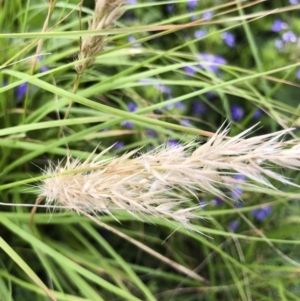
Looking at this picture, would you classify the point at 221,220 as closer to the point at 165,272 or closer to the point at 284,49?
the point at 165,272

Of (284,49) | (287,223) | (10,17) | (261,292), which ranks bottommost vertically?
(261,292)

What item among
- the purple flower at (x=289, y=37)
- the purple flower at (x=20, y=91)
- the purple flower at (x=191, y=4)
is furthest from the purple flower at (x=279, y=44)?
the purple flower at (x=20, y=91)

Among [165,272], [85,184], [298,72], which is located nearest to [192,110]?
[298,72]

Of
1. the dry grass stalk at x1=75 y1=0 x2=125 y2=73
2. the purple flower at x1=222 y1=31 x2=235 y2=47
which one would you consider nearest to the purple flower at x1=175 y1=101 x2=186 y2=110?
the purple flower at x1=222 y1=31 x2=235 y2=47

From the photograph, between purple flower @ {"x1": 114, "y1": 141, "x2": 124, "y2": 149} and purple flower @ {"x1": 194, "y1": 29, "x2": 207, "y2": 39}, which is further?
purple flower @ {"x1": 194, "y1": 29, "x2": 207, "y2": 39}

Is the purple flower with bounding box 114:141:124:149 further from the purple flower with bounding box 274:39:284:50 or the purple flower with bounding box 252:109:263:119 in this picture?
the purple flower with bounding box 274:39:284:50

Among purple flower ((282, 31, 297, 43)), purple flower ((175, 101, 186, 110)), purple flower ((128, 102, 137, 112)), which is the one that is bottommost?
purple flower ((175, 101, 186, 110))
